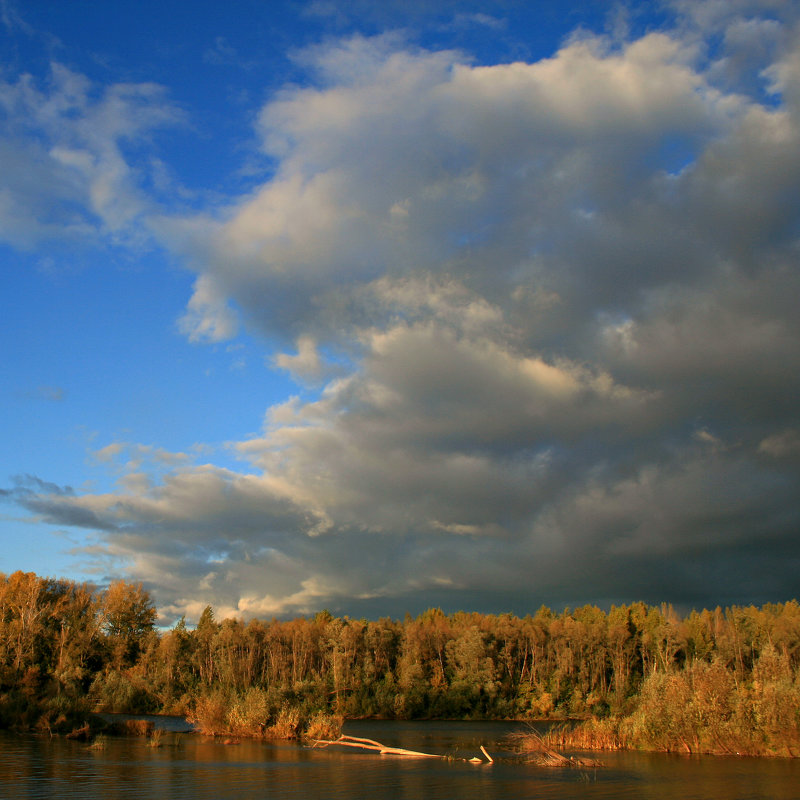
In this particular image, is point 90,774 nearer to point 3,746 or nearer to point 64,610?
point 3,746

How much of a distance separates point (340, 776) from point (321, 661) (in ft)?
290

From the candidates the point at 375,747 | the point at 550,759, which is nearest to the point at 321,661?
the point at 375,747

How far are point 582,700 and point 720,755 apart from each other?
2815 inches

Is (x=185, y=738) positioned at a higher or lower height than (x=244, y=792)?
lower

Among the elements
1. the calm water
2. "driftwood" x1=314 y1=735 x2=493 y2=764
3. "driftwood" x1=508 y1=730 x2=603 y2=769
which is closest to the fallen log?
"driftwood" x1=314 y1=735 x2=493 y2=764

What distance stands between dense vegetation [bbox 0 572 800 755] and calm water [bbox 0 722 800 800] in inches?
442

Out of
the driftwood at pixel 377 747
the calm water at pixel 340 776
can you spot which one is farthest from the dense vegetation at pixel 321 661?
the calm water at pixel 340 776

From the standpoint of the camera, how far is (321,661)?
114 metres

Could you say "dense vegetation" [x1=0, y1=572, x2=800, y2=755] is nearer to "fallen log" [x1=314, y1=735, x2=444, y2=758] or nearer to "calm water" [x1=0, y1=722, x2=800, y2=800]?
"fallen log" [x1=314, y1=735, x2=444, y2=758]

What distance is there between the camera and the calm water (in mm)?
24531

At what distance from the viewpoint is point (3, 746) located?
3869 cm

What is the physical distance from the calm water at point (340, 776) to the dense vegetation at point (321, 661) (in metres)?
11.2

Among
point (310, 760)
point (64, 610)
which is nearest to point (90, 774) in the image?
point (310, 760)

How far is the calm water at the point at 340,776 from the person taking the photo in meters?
24.5
